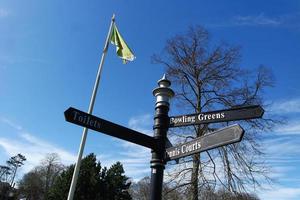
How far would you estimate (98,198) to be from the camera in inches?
1362

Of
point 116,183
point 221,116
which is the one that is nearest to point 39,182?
point 116,183

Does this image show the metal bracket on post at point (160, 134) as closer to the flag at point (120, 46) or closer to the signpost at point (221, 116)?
the signpost at point (221, 116)

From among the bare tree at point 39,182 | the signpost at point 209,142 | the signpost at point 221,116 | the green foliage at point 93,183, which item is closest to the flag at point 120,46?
the signpost at point 221,116

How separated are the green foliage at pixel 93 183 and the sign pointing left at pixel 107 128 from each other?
30.9m

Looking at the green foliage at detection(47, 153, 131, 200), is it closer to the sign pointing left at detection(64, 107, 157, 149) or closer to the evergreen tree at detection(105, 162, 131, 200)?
the evergreen tree at detection(105, 162, 131, 200)

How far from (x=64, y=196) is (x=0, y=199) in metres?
36.3

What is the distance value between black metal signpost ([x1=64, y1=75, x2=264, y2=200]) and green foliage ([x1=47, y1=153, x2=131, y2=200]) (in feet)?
101

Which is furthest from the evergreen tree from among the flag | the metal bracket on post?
the metal bracket on post

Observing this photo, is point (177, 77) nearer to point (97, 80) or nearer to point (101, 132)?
point (97, 80)

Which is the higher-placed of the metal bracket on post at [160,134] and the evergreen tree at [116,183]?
the evergreen tree at [116,183]

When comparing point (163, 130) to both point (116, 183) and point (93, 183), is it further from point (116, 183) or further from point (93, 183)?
point (116, 183)

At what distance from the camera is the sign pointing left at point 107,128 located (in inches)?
164

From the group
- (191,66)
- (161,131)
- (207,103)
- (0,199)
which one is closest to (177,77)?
(191,66)

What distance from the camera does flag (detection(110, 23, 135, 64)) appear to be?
1330 centimetres
